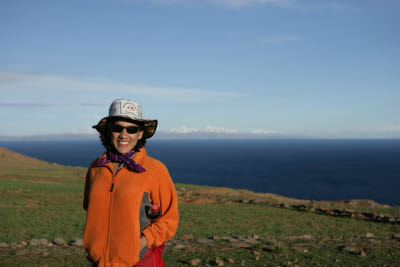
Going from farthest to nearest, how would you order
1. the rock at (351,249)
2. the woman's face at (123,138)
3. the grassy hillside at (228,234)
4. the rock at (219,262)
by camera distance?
the rock at (351,249) < the grassy hillside at (228,234) < the rock at (219,262) < the woman's face at (123,138)

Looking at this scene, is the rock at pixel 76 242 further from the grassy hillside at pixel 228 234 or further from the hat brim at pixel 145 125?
the hat brim at pixel 145 125

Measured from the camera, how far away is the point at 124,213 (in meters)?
3.45

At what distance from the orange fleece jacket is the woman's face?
199 millimetres

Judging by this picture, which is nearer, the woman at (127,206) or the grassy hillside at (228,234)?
the woman at (127,206)

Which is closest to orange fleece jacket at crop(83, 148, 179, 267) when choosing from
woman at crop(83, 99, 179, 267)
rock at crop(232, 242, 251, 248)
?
woman at crop(83, 99, 179, 267)

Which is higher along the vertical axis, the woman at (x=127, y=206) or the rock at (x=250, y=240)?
the woman at (x=127, y=206)

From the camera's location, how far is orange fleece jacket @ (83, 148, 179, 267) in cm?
345

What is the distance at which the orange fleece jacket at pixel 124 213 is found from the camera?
11.3ft

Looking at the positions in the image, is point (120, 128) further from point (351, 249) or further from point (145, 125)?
point (351, 249)

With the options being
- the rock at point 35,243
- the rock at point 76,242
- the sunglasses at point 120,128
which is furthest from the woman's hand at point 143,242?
the rock at point 35,243

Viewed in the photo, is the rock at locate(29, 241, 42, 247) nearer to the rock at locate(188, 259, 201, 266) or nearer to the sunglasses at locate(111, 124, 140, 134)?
the rock at locate(188, 259, 201, 266)

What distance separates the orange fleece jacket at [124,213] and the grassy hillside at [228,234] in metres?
5.12

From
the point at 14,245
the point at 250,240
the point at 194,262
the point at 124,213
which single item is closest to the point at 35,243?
the point at 14,245

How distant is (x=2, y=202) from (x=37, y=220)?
6.04m
